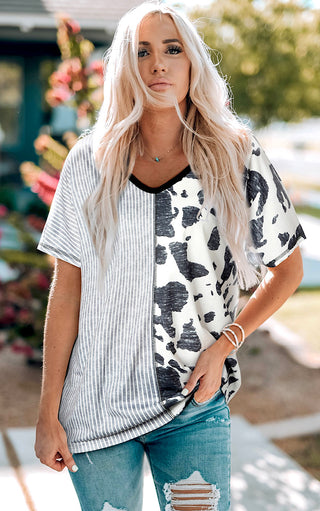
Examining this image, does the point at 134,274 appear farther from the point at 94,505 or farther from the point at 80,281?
the point at 94,505

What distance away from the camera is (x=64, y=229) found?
198 cm

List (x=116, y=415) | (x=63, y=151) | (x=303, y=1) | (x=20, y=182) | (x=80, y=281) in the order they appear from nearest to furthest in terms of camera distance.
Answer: (x=116, y=415) < (x=80, y=281) < (x=63, y=151) < (x=303, y=1) < (x=20, y=182)

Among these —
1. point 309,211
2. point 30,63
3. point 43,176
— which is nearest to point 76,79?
point 43,176

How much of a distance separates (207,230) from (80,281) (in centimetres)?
40

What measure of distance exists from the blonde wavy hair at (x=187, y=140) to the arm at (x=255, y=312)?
0.06 metres

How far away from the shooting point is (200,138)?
1.96 metres

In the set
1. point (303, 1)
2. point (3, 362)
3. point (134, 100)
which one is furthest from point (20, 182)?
point (134, 100)

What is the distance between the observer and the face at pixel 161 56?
1910 millimetres

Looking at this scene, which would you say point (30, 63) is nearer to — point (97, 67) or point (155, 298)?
point (97, 67)

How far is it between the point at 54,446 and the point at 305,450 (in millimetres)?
2662

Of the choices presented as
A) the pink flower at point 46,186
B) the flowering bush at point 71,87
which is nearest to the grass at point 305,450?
the pink flower at point 46,186

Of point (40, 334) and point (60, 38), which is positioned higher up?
point (60, 38)

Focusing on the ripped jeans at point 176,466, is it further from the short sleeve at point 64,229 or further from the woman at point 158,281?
the short sleeve at point 64,229

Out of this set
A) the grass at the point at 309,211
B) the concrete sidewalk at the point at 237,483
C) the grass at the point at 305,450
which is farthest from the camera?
the grass at the point at 309,211
